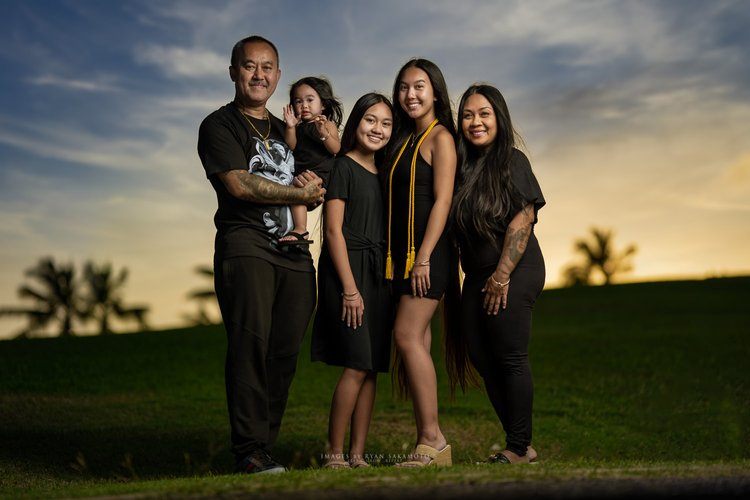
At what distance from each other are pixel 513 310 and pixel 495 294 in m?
0.20

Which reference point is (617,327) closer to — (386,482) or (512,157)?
(512,157)

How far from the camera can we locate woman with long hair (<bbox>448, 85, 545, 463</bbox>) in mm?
7078

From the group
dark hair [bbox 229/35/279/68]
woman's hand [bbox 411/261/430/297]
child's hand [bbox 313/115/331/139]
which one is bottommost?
woman's hand [bbox 411/261/430/297]

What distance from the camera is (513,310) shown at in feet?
23.5

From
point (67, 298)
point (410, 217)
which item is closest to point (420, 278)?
point (410, 217)

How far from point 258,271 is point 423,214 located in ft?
4.39

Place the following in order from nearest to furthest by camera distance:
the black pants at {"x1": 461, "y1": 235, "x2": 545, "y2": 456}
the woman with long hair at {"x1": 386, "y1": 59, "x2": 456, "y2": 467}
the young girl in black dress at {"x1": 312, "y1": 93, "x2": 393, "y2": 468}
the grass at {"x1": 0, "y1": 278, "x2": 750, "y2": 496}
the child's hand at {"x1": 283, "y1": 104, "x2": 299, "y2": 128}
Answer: the grass at {"x1": 0, "y1": 278, "x2": 750, "y2": 496}
the woman with long hair at {"x1": 386, "y1": 59, "x2": 456, "y2": 467}
the young girl in black dress at {"x1": 312, "y1": 93, "x2": 393, "y2": 468}
the black pants at {"x1": 461, "y1": 235, "x2": 545, "y2": 456}
the child's hand at {"x1": 283, "y1": 104, "x2": 299, "y2": 128}

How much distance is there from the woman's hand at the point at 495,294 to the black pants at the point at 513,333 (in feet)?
0.18

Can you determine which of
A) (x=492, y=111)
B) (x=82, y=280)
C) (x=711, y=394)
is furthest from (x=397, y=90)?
(x=82, y=280)

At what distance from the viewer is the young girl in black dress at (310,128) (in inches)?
289

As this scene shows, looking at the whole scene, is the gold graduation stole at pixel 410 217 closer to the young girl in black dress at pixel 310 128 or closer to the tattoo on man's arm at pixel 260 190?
the young girl in black dress at pixel 310 128

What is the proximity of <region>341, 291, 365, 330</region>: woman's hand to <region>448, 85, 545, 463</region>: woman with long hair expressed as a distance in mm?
872

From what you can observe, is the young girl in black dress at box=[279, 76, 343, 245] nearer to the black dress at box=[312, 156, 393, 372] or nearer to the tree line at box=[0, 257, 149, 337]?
the black dress at box=[312, 156, 393, 372]

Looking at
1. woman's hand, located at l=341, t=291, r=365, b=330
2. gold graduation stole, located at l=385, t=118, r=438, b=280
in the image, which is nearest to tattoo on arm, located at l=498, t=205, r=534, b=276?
gold graduation stole, located at l=385, t=118, r=438, b=280
